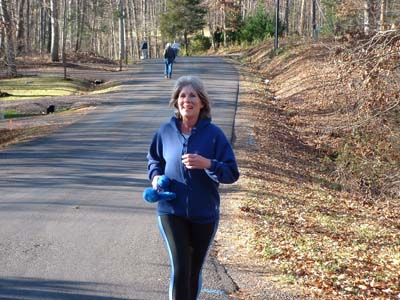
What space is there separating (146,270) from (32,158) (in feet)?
31.4

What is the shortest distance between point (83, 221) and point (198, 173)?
4.87 meters

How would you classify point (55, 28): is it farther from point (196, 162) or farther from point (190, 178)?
point (196, 162)

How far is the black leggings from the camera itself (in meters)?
4.58

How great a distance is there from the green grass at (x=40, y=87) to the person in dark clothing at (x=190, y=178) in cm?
2812

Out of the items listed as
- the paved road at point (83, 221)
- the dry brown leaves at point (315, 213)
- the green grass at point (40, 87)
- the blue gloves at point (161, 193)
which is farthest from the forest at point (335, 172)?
the green grass at point (40, 87)

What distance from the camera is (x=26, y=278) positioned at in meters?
6.34

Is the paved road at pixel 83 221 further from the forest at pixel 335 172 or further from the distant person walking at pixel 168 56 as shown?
the distant person walking at pixel 168 56

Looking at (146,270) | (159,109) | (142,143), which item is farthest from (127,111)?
(146,270)

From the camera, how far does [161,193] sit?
4.52 metres

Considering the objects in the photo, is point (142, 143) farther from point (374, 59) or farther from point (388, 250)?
point (388, 250)

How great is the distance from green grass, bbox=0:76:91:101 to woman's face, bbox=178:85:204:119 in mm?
28107

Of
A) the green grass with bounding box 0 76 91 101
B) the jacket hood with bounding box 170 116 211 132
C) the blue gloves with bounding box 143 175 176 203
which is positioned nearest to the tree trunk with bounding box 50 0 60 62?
the green grass with bounding box 0 76 91 101

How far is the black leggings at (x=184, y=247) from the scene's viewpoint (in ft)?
15.0

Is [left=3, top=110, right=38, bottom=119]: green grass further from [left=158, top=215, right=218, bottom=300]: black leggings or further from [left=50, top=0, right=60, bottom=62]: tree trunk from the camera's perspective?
[left=158, top=215, right=218, bottom=300]: black leggings
